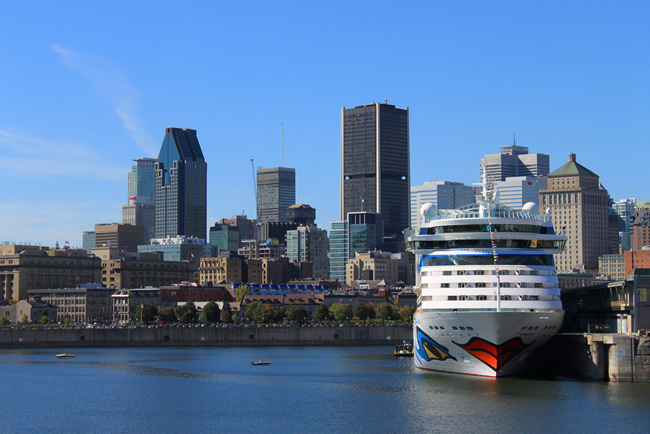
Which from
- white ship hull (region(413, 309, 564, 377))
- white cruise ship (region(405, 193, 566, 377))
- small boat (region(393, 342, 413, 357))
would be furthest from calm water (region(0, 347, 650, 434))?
small boat (region(393, 342, 413, 357))

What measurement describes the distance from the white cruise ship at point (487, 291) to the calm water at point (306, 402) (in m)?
2.99

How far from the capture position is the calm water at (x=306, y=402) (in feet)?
286

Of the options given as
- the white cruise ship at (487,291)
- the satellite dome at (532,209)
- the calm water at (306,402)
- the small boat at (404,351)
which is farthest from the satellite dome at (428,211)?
the small boat at (404,351)

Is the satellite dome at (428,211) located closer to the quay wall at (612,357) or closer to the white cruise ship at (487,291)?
the white cruise ship at (487,291)

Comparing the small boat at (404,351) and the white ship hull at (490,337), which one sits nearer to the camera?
the white ship hull at (490,337)

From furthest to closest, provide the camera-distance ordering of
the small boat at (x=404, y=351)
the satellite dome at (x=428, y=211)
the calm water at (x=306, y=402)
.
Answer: the small boat at (x=404, y=351) < the satellite dome at (x=428, y=211) < the calm water at (x=306, y=402)

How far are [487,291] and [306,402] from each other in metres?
21.5

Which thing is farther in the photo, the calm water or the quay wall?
the quay wall

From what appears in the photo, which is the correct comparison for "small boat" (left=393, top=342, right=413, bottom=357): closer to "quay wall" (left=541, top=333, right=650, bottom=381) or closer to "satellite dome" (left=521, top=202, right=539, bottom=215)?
"quay wall" (left=541, top=333, right=650, bottom=381)

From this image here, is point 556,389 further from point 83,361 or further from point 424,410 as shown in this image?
point 83,361

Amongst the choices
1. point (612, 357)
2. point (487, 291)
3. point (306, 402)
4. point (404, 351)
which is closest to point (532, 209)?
point (487, 291)

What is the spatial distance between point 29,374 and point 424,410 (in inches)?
2582

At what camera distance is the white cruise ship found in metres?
106

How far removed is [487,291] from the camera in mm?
107188
